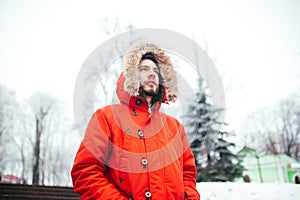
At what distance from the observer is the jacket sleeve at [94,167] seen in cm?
183

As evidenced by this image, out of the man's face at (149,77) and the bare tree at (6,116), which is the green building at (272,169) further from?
the man's face at (149,77)

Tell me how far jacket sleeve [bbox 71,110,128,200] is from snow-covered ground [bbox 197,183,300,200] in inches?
200

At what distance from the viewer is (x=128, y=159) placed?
76.3 inches

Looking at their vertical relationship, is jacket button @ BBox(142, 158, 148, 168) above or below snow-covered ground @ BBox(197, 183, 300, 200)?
above

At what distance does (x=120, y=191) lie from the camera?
192cm

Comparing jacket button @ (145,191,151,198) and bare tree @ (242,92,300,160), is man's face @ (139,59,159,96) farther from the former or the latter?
bare tree @ (242,92,300,160)

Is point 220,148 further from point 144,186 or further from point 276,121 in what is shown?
point 276,121

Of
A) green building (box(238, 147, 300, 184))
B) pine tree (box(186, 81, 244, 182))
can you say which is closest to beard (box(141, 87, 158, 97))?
pine tree (box(186, 81, 244, 182))

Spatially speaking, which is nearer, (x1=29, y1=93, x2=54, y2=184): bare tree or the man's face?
the man's face

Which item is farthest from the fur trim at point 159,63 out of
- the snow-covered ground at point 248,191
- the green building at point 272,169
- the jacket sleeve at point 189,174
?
the green building at point 272,169

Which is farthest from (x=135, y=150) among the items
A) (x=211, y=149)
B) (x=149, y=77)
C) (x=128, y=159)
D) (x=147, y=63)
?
(x=211, y=149)

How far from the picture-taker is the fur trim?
2393 millimetres

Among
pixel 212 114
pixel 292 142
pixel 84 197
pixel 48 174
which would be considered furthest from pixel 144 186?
pixel 292 142

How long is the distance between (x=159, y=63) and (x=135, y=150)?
1078mm
